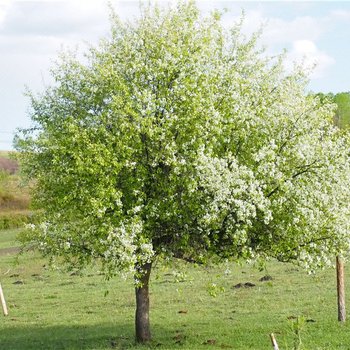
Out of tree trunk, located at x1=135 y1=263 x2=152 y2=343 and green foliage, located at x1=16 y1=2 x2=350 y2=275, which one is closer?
green foliage, located at x1=16 y1=2 x2=350 y2=275

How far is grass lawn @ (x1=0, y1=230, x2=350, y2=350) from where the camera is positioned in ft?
92.7

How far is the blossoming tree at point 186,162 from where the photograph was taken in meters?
24.1

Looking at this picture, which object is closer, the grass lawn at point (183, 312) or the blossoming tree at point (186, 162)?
the blossoming tree at point (186, 162)

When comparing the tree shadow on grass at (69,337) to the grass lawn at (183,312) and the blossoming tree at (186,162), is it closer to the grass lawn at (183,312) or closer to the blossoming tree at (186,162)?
the grass lawn at (183,312)

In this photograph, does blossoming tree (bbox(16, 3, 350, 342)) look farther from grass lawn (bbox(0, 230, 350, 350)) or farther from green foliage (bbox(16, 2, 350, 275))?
grass lawn (bbox(0, 230, 350, 350))

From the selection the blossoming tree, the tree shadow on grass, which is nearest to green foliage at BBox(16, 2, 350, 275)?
the blossoming tree

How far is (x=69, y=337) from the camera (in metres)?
31.6

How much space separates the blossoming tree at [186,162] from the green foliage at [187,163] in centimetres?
6

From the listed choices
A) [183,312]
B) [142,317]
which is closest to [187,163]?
[142,317]

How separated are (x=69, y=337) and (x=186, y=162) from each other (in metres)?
12.2

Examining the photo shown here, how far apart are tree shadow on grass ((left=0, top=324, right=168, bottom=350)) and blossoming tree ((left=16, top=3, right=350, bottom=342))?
4.10 m

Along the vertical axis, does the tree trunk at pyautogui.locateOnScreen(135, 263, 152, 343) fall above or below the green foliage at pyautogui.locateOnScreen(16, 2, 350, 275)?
below

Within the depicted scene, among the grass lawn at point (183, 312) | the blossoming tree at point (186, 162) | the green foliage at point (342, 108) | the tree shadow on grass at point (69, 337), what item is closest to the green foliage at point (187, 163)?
the blossoming tree at point (186, 162)

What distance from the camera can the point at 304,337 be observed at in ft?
90.2
